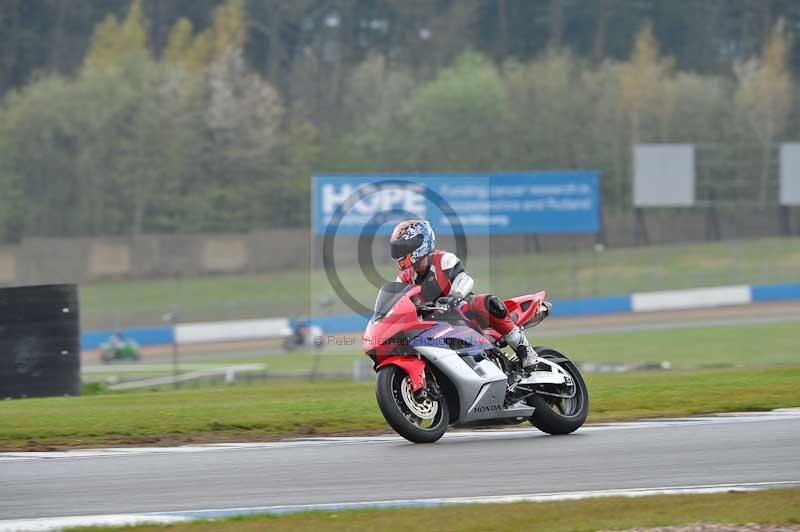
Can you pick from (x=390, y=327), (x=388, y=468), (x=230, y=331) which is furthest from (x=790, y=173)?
(x=388, y=468)

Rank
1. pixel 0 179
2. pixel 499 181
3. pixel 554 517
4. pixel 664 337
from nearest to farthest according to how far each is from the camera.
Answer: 1. pixel 554 517
2. pixel 664 337
3. pixel 499 181
4. pixel 0 179

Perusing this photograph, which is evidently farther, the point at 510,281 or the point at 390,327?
the point at 510,281

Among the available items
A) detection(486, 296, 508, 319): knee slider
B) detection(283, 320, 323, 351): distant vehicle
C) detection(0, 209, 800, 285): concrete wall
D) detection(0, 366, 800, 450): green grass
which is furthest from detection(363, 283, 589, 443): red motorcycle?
detection(0, 209, 800, 285): concrete wall

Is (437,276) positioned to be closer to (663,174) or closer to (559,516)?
(559,516)

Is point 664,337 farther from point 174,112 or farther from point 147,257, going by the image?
point 174,112

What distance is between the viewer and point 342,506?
7785 millimetres

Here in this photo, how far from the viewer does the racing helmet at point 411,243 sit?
10.2m

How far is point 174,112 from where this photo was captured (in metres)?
73.4

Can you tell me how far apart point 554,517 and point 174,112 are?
68.2 meters

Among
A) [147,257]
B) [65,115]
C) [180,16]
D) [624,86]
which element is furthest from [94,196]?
[624,86]

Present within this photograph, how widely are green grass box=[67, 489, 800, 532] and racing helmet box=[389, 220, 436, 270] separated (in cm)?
303

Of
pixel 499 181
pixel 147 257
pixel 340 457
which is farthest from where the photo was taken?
pixel 147 257

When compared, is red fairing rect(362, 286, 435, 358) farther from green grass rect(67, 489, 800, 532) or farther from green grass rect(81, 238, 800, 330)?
green grass rect(81, 238, 800, 330)

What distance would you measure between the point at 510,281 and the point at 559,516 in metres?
43.9
